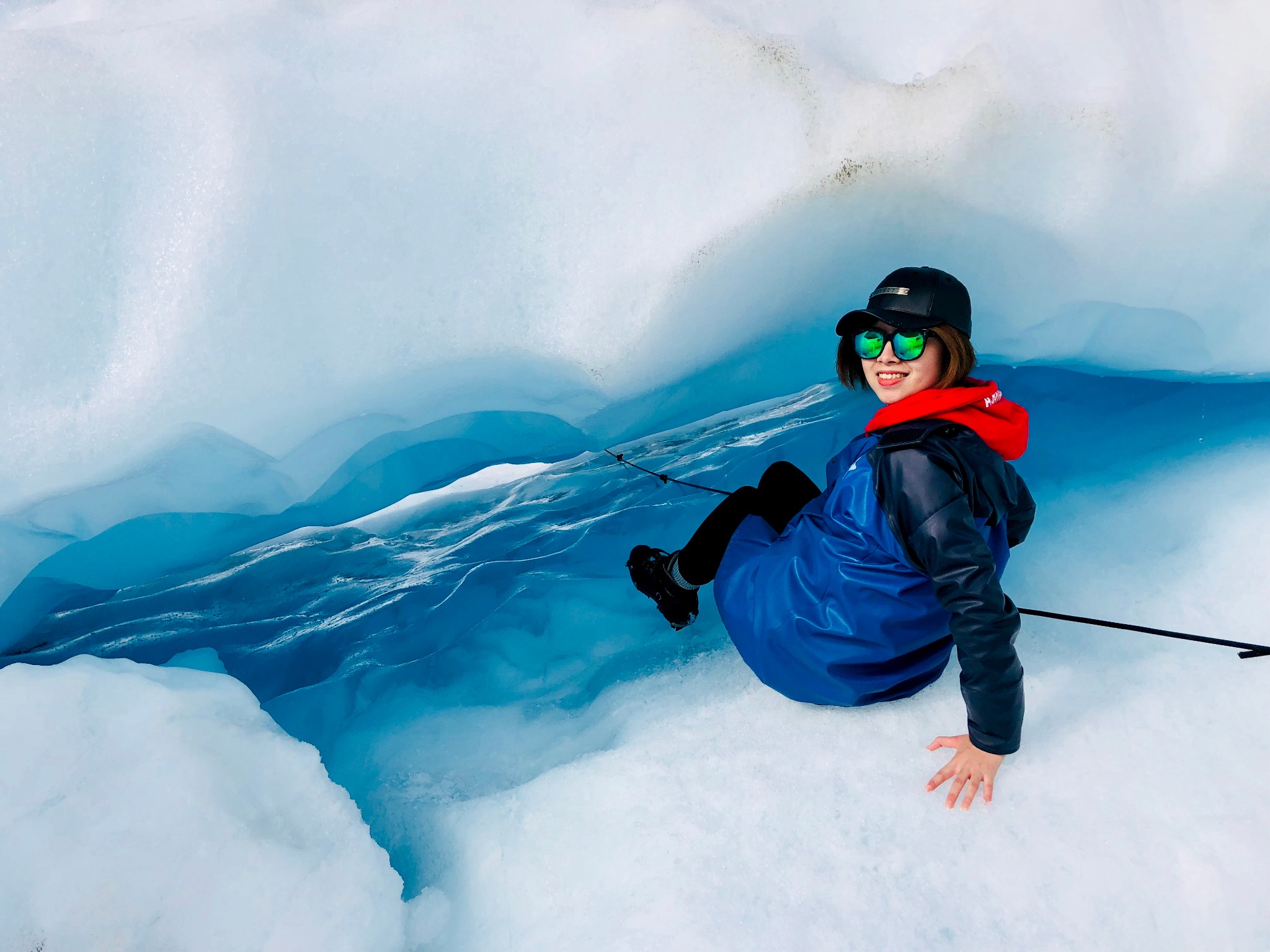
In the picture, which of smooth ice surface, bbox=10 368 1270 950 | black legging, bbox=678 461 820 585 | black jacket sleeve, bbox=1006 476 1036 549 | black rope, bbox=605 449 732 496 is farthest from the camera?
black rope, bbox=605 449 732 496

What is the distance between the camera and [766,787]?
1.23m

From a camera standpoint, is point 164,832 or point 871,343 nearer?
point 164,832

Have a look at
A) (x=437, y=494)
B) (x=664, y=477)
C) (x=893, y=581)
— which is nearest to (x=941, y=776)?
(x=893, y=581)

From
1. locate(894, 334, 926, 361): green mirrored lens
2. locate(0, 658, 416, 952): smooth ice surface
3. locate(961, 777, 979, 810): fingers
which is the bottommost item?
locate(961, 777, 979, 810): fingers

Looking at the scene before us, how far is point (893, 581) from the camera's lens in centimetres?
115

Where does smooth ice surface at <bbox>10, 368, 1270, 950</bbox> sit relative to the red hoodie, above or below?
below

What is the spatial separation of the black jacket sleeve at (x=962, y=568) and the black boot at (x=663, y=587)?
491mm

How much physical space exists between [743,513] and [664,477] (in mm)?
301

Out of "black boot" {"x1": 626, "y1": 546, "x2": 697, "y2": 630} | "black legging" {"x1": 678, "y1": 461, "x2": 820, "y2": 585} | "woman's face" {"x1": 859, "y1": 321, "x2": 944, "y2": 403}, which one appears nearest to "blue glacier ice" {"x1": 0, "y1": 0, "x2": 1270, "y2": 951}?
"black boot" {"x1": 626, "y1": 546, "x2": 697, "y2": 630}

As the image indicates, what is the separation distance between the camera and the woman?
1028 mm

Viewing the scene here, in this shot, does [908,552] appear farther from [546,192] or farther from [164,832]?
[164,832]

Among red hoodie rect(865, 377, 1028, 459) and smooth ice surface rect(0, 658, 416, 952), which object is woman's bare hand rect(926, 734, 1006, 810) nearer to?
red hoodie rect(865, 377, 1028, 459)

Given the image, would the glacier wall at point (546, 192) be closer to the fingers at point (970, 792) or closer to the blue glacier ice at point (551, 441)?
the blue glacier ice at point (551, 441)

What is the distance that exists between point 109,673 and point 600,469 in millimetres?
968
